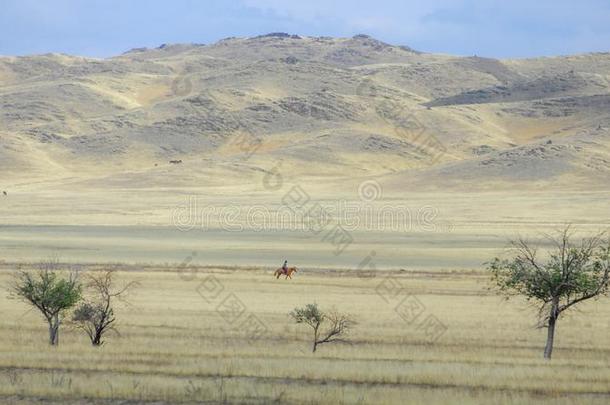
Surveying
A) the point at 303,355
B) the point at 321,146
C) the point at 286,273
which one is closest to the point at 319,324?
the point at 303,355

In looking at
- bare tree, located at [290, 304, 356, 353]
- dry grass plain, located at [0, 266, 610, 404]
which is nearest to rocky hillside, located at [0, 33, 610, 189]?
dry grass plain, located at [0, 266, 610, 404]

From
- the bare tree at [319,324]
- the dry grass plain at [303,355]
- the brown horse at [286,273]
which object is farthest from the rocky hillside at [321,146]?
the bare tree at [319,324]

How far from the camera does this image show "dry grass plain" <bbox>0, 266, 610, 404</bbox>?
57.0ft

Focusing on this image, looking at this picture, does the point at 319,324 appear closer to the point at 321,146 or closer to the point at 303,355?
the point at 303,355

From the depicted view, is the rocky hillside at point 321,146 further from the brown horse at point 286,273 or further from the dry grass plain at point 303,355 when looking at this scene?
the dry grass plain at point 303,355

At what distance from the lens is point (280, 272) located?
45.9m

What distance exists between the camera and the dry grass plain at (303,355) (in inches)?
684

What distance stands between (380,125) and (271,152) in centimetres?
3470

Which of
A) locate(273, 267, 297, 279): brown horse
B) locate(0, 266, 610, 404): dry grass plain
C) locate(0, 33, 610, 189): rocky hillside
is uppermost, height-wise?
locate(0, 33, 610, 189): rocky hillside

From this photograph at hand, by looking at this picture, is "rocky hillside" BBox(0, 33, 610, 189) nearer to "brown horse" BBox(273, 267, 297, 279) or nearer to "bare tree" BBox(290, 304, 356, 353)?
"brown horse" BBox(273, 267, 297, 279)

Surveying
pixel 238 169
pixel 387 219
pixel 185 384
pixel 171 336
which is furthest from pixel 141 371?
pixel 238 169

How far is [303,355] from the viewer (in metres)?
23.5

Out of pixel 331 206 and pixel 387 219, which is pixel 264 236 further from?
pixel 331 206

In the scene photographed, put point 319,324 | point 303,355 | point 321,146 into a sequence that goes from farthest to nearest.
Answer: point 321,146
point 319,324
point 303,355
